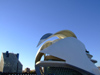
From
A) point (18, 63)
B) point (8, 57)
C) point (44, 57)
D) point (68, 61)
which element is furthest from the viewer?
point (18, 63)

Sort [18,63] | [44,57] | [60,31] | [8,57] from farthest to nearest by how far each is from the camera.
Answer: [18,63], [8,57], [44,57], [60,31]

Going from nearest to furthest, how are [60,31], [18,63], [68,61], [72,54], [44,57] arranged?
[68,61], [72,54], [60,31], [44,57], [18,63]

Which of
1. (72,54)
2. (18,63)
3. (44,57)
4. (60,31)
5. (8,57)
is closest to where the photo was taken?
(72,54)

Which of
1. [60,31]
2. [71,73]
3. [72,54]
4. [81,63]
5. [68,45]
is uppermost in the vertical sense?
[60,31]

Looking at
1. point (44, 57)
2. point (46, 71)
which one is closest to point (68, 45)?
point (44, 57)

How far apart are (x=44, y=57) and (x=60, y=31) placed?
7763 millimetres

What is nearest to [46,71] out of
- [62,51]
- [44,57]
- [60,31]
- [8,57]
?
[44,57]

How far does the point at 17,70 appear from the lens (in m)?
47.8

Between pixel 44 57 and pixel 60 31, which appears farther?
pixel 44 57

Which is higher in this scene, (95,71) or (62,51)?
(62,51)

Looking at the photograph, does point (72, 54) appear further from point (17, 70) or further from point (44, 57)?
point (17, 70)

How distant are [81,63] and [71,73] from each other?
6657 millimetres

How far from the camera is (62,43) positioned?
24781mm

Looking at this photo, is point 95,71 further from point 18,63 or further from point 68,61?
point 18,63
